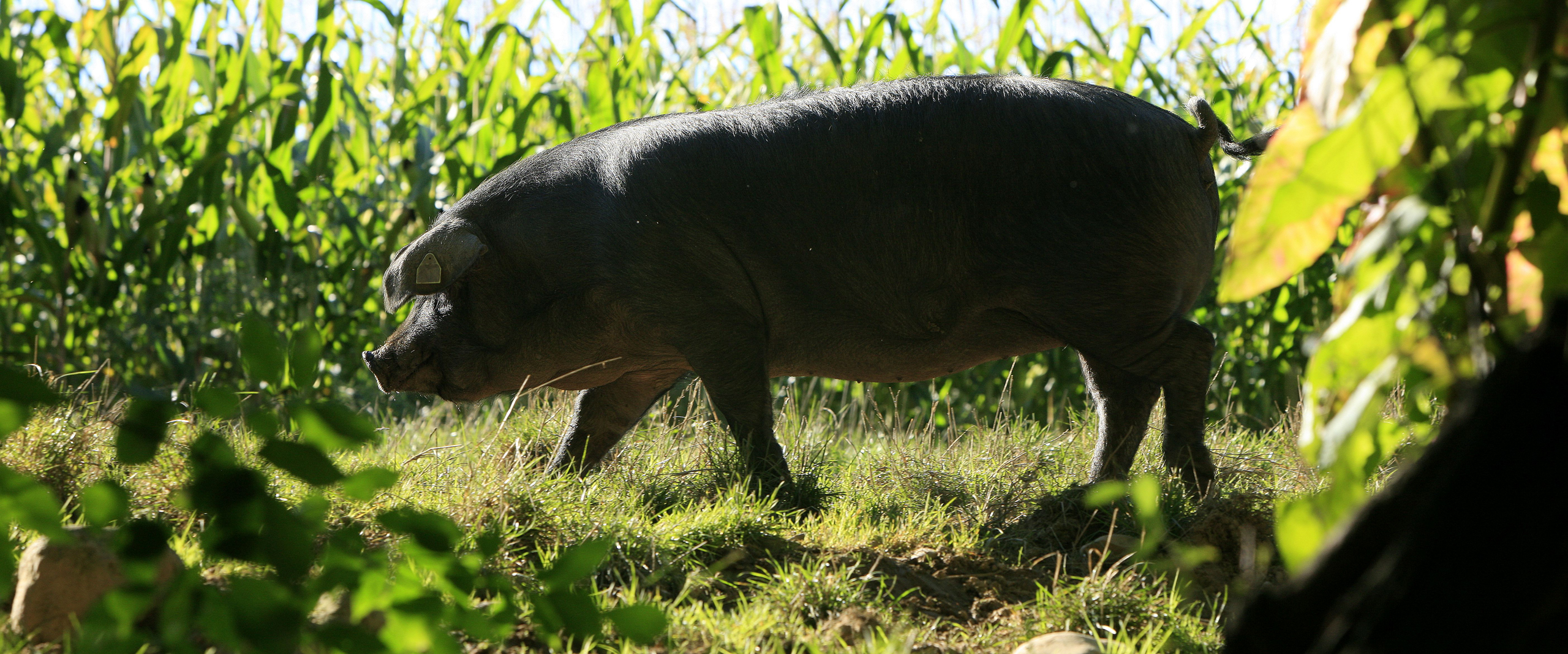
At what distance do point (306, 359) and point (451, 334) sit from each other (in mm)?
2816

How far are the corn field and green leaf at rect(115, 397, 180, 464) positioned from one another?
4.54m

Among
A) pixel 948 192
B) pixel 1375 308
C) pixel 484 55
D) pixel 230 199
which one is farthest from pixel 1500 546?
pixel 230 199

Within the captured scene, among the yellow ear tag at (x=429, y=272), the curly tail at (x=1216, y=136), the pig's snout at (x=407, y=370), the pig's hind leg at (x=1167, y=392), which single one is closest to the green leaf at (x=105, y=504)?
the yellow ear tag at (x=429, y=272)

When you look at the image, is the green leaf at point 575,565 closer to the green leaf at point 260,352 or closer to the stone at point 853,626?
the green leaf at point 260,352

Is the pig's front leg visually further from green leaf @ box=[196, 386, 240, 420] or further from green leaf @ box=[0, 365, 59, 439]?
green leaf @ box=[0, 365, 59, 439]

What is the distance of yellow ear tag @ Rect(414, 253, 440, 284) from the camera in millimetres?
3764

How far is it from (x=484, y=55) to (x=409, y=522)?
480cm

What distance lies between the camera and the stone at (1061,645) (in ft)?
7.83

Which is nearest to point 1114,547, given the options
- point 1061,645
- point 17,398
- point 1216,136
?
point 1061,645

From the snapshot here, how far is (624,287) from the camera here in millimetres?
3713

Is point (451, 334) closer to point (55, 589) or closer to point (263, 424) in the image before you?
point (55, 589)

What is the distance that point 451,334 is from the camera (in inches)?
159

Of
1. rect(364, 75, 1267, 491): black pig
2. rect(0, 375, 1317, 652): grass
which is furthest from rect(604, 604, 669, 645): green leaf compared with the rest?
rect(364, 75, 1267, 491): black pig

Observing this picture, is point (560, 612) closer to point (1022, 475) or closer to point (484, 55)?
point (1022, 475)
